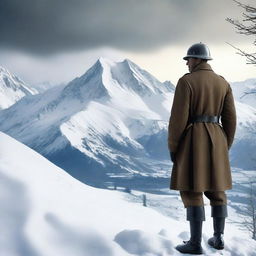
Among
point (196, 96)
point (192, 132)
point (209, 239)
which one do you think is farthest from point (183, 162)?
point (209, 239)

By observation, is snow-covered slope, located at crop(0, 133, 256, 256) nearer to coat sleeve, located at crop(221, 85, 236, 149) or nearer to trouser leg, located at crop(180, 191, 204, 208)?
trouser leg, located at crop(180, 191, 204, 208)

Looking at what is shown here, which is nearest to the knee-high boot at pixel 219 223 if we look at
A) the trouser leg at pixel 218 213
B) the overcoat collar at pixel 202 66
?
the trouser leg at pixel 218 213

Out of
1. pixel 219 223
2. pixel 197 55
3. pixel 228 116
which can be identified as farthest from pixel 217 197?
pixel 197 55

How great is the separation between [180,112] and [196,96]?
1.20ft

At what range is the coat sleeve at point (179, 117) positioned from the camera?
5.85 metres

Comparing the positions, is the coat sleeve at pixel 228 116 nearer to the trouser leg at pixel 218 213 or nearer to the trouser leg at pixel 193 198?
the trouser leg at pixel 218 213

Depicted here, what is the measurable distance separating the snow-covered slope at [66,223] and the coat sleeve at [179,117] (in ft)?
4.60

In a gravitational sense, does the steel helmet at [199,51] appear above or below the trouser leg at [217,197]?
above

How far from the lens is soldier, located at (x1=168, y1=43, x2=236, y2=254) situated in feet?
19.4

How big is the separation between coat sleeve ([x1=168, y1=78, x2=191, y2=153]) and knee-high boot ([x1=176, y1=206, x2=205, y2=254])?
2.95ft

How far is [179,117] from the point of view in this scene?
5.84 meters

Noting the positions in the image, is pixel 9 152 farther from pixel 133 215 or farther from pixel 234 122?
pixel 234 122

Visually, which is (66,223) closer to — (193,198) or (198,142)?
(193,198)

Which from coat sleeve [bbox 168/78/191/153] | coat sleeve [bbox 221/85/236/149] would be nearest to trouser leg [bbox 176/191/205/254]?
coat sleeve [bbox 168/78/191/153]
